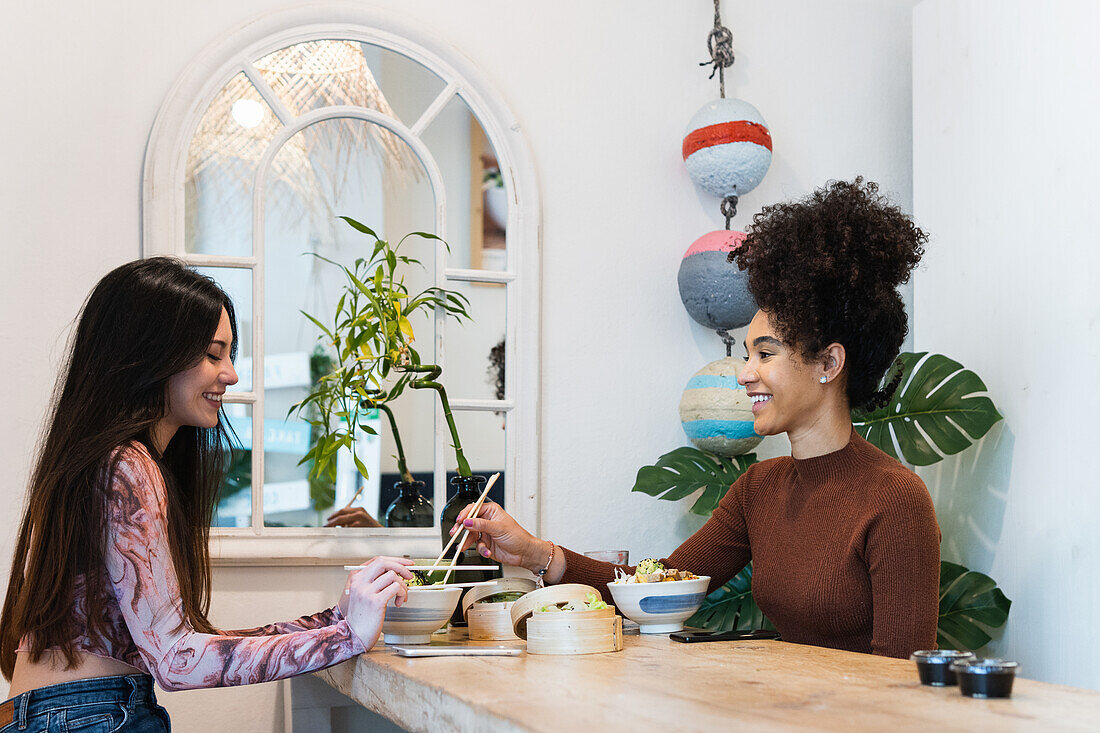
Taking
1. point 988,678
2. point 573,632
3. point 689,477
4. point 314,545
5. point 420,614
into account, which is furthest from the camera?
point 689,477

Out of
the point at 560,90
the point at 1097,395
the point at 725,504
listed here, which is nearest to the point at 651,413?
the point at 725,504

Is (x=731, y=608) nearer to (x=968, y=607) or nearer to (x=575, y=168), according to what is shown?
(x=968, y=607)

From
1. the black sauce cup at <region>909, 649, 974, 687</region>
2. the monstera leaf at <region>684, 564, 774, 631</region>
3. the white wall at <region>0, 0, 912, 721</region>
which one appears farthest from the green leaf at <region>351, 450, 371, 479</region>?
the black sauce cup at <region>909, 649, 974, 687</region>

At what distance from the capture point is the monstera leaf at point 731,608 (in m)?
2.44

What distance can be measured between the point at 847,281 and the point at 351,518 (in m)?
1.18

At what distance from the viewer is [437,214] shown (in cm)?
250

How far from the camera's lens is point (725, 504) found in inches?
80.7

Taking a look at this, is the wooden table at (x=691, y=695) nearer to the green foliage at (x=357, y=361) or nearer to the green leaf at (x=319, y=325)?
the green foliage at (x=357, y=361)

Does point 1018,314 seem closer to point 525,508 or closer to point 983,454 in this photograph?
point 983,454

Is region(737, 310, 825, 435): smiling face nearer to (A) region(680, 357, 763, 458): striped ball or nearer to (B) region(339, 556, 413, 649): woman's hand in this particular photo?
(A) region(680, 357, 763, 458): striped ball

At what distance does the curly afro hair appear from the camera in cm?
185

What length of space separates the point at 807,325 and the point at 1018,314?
0.69 m

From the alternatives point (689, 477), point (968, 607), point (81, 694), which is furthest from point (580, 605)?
point (968, 607)

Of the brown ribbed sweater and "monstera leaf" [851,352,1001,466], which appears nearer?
the brown ribbed sweater
